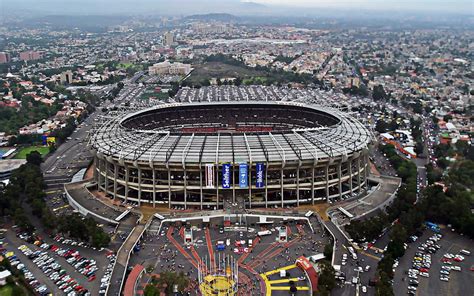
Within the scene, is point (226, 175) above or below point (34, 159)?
above

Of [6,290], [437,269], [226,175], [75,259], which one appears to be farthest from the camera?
[226,175]

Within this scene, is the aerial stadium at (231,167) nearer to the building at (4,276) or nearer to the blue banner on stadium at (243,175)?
the blue banner on stadium at (243,175)

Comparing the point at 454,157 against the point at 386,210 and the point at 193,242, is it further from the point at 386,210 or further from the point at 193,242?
the point at 193,242

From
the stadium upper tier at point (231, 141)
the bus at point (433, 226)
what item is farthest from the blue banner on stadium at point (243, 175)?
the bus at point (433, 226)

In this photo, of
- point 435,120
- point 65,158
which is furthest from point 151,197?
point 435,120

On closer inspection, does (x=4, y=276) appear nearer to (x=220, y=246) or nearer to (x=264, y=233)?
(x=220, y=246)

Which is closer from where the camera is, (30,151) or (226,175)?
(226,175)

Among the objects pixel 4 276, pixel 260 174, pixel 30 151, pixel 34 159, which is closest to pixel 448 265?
pixel 260 174
